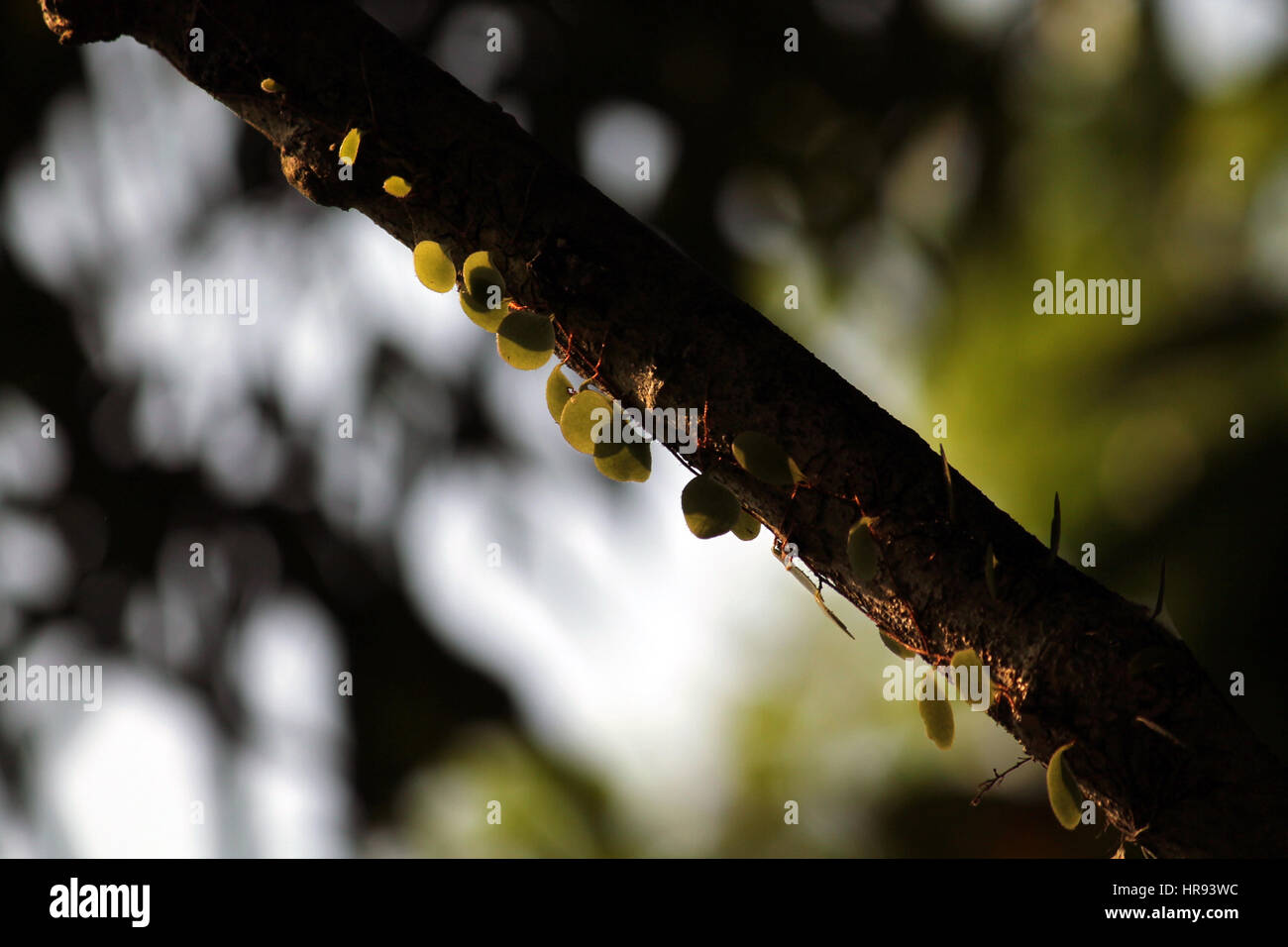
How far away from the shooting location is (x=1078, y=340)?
1701 mm

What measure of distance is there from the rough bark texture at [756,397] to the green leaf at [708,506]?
11 millimetres

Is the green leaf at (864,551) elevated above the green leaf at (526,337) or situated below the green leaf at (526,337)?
below

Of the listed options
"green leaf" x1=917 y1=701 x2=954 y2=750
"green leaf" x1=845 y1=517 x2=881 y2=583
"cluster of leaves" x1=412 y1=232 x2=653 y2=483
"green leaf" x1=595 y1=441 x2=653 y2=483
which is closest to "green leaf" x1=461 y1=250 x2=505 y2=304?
"cluster of leaves" x1=412 y1=232 x2=653 y2=483

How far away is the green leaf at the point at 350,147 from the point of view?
1.73ft

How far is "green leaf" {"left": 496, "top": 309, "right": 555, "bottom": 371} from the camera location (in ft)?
1.73

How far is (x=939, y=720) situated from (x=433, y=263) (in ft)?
1.44

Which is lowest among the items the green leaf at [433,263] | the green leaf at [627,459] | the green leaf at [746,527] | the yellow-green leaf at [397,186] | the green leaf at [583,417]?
the green leaf at [746,527]

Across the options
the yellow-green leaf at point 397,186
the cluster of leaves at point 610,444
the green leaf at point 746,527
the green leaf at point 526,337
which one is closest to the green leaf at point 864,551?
the cluster of leaves at point 610,444

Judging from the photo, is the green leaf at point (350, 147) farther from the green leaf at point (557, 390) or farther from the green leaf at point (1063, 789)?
the green leaf at point (1063, 789)

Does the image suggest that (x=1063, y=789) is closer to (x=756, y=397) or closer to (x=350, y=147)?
(x=756, y=397)

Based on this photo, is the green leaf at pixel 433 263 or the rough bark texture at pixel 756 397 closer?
the rough bark texture at pixel 756 397
